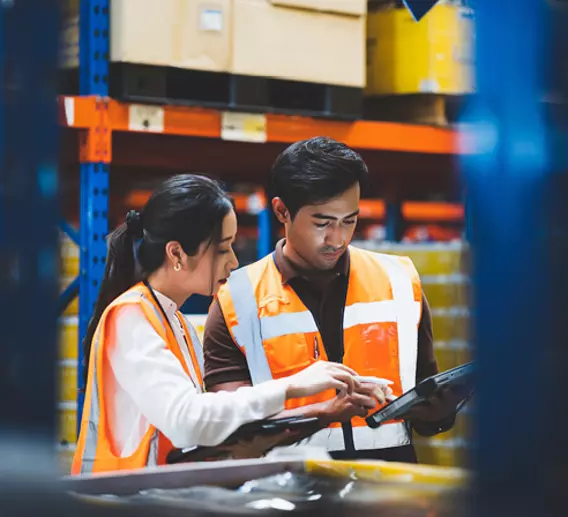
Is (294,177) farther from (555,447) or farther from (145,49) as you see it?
(555,447)

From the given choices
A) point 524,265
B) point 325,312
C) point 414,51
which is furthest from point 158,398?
point 414,51

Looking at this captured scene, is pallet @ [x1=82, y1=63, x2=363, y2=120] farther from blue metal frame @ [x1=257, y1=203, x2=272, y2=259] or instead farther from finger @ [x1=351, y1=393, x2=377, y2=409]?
finger @ [x1=351, y1=393, x2=377, y2=409]

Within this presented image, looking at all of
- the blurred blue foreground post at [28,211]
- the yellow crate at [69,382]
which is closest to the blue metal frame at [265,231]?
the yellow crate at [69,382]

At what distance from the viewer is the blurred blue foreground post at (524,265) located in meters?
0.88

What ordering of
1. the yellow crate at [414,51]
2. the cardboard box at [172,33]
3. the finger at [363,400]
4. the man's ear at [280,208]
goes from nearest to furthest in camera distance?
the finger at [363,400], the man's ear at [280,208], the cardboard box at [172,33], the yellow crate at [414,51]

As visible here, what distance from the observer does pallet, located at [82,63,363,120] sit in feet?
12.6

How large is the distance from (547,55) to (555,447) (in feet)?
1.16

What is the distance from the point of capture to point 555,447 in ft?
2.92

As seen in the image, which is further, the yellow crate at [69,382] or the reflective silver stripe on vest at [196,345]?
the yellow crate at [69,382]

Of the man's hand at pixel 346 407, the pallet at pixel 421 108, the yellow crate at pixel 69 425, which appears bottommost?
the yellow crate at pixel 69 425

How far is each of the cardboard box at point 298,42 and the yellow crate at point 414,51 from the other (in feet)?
1.09

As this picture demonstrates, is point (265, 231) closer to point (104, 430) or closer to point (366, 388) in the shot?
point (366, 388)

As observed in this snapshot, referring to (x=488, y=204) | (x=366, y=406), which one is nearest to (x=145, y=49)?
(x=366, y=406)

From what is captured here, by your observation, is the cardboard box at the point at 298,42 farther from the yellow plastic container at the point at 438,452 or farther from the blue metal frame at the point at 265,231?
the yellow plastic container at the point at 438,452
